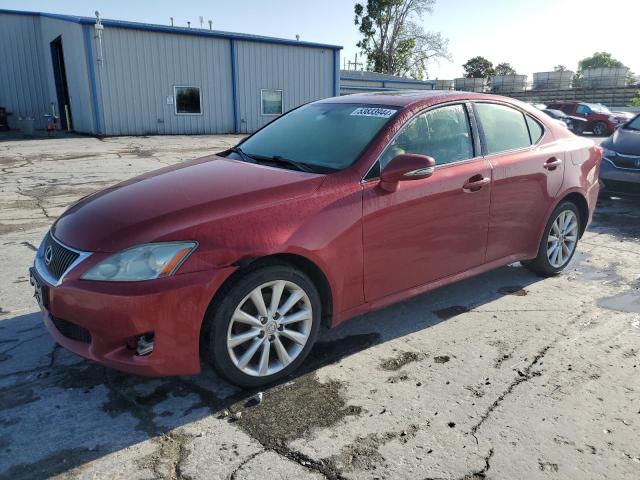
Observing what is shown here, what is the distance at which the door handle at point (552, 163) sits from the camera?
438 cm

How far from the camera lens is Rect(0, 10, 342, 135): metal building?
62.0 feet

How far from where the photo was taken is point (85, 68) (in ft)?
60.9

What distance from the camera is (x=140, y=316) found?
2520mm

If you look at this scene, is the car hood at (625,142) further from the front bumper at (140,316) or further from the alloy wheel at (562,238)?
the front bumper at (140,316)

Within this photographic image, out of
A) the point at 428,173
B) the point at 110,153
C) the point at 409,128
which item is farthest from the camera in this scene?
the point at 110,153

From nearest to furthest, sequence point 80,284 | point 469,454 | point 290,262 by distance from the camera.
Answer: point 469,454
point 80,284
point 290,262

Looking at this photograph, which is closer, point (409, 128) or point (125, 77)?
point (409, 128)

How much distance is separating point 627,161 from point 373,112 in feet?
18.3

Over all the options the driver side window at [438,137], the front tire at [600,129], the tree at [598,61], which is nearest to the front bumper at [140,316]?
the driver side window at [438,137]

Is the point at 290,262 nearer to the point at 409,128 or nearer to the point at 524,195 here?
the point at 409,128

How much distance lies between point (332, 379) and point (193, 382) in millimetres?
811

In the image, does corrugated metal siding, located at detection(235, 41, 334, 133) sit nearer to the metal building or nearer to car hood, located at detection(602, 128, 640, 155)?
the metal building

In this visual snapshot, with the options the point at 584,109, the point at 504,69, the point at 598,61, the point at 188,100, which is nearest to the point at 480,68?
the point at 504,69

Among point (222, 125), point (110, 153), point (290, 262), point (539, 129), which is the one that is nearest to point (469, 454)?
point (290, 262)
